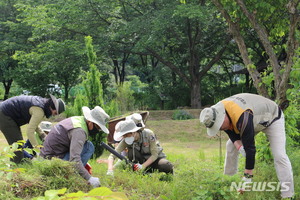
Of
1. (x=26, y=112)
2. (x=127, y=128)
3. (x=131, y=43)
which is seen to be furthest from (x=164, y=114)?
(x=26, y=112)

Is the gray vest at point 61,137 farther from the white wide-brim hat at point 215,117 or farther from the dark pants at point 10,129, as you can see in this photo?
the white wide-brim hat at point 215,117

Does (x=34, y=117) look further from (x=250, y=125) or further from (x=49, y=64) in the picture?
(x=49, y=64)

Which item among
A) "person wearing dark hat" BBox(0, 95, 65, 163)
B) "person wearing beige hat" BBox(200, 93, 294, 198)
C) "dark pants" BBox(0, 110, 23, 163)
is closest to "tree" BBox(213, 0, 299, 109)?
"person wearing beige hat" BBox(200, 93, 294, 198)

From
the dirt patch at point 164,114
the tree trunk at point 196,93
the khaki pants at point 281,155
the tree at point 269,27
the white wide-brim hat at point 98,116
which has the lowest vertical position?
the dirt patch at point 164,114

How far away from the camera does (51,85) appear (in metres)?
24.1

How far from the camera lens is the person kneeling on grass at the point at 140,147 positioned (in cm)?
532

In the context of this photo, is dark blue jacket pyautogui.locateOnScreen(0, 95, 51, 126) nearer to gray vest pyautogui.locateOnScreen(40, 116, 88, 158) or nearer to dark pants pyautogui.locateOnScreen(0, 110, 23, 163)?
dark pants pyautogui.locateOnScreen(0, 110, 23, 163)

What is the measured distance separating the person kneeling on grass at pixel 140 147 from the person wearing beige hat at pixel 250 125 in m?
1.50

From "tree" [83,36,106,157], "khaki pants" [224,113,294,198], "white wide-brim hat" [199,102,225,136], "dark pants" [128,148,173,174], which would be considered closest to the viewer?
"white wide-brim hat" [199,102,225,136]

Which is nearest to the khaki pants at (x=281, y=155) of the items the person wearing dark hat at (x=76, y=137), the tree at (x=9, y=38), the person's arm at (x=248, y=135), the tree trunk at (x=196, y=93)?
the person's arm at (x=248, y=135)

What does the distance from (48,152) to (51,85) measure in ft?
66.4

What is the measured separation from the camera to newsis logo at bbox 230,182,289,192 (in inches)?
159

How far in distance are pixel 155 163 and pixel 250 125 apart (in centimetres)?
226

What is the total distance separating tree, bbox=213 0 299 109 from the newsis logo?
4.83 ft
